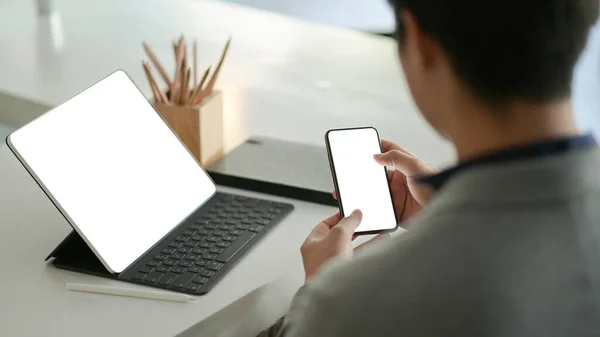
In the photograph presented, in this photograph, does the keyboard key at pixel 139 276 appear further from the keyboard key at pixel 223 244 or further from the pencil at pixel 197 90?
the pencil at pixel 197 90

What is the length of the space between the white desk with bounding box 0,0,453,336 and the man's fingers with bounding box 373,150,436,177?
0.12m

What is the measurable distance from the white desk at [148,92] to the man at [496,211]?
34 cm

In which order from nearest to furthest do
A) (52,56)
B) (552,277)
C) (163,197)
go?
(552,277) → (163,197) → (52,56)

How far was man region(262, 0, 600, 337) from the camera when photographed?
0.49 meters

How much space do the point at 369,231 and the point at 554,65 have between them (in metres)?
0.46

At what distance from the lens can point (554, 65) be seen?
1.70ft

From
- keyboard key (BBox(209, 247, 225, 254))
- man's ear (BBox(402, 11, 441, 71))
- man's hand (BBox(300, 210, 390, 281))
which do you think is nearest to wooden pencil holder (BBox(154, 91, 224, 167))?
keyboard key (BBox(209, 247, 225, 254))

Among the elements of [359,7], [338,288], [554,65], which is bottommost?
[359,7]

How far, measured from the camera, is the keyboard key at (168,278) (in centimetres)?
87

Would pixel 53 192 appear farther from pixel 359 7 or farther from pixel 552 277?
pixel 359 7

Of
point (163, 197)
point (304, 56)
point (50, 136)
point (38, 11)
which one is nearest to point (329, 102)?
point (304, 56)

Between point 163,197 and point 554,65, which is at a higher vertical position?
point 554,65

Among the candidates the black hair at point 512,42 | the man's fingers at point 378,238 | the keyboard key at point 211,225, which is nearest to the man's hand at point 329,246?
the man's fingers at point 378,238

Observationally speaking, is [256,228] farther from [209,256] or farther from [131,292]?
[131,292]
